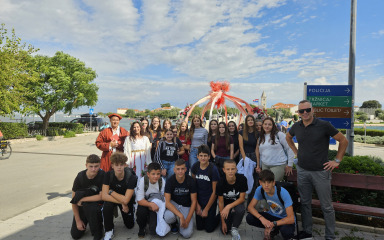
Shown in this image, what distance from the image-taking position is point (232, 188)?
A: 13.2 ft

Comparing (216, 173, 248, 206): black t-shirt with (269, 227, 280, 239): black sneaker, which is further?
(216, 173, 248, 206): black t-shirt

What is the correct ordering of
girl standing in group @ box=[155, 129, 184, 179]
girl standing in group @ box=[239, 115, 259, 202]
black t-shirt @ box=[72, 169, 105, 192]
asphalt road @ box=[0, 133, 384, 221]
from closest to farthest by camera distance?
black t-shirt @ box=[72, 169, 105, 192]
girl standing in group @ box=[239, 115, 259, 202]
girl standing in group @ box=[155, 129, 184, 179]
asphalt road @ box=[0, 133, 384, 221]

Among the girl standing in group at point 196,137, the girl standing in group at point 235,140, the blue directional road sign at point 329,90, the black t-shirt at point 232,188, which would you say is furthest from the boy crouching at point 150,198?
the blue directional road sign at point 329,90

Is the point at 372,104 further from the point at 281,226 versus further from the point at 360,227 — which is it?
the point at 281,226

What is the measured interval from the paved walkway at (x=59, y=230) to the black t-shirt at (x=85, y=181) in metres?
0.80

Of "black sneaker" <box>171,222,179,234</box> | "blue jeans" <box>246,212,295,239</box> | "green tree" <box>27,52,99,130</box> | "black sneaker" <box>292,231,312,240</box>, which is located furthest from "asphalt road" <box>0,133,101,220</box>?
"green tree" <box>27,52,99,130</box>

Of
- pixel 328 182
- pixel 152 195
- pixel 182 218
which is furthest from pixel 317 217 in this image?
pixel 152 195

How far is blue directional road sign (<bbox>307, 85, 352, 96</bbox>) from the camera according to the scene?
5.37m

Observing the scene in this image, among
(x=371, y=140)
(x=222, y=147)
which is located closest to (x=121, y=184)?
(x=222, y=147)

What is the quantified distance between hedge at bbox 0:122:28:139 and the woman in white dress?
14.6 meters

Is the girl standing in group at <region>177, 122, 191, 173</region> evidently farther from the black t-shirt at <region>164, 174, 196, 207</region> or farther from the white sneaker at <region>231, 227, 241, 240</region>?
the white sneaker at <region>231, 227, 241, 240</region>

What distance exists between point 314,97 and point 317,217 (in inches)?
105

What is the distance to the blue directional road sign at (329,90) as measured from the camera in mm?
5373

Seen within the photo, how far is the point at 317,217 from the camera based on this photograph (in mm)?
4285
